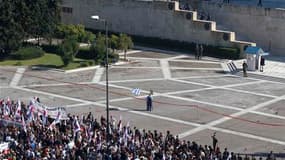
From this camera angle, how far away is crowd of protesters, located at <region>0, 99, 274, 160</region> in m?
26.5

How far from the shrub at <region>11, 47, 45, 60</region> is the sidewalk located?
1461 centimetres

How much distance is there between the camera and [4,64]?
51.4m

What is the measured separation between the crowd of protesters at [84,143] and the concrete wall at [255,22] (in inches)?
1024

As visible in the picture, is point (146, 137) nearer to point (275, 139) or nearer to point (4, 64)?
point (275, 139)

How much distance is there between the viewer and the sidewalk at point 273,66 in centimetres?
4891

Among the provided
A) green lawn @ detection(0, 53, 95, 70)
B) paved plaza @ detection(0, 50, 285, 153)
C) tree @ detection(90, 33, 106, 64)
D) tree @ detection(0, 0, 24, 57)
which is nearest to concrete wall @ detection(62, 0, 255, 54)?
paved plaza @ detection(0, 50, 285, 153)

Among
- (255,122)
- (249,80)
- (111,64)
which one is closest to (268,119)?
(255,122)

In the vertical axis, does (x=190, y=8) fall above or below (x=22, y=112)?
above

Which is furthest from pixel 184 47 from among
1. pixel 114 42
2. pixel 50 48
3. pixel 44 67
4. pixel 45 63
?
pixel 44 67

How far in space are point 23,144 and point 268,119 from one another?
14.7 metres

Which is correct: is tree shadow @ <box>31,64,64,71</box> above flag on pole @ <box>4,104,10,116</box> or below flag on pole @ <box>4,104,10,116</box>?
above

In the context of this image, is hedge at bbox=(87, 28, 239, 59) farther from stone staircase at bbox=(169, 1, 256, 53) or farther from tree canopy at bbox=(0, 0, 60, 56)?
tree canopy at bbox=(0, 0, 60, 56)

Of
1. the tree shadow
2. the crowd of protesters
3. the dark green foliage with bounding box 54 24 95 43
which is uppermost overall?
the dark green foliage with bounding box 54 24 95 43

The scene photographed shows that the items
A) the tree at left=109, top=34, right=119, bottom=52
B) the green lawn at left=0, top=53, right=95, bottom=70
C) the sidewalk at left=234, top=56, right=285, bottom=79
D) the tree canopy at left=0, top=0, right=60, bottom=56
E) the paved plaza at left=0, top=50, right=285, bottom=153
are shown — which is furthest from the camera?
the tree at left=109, top=34, right=119, bottom=52
